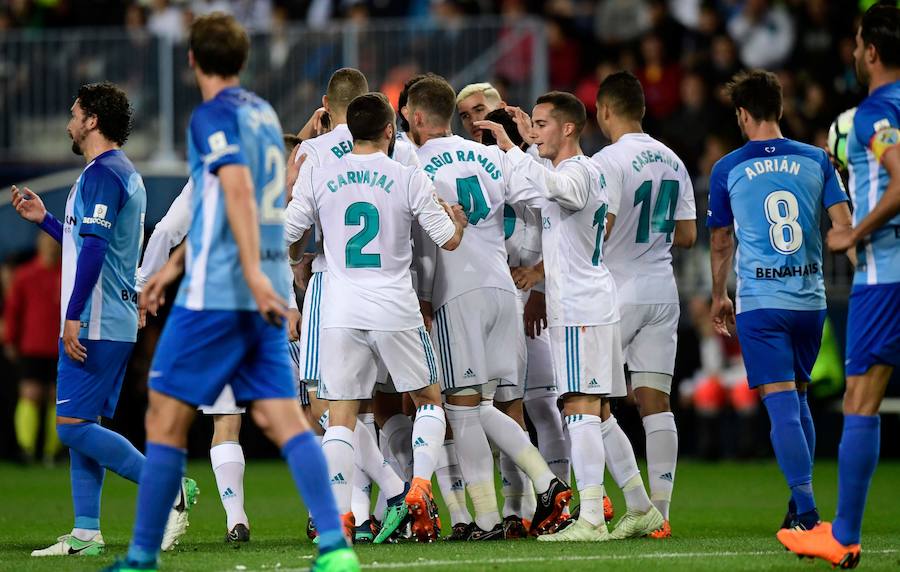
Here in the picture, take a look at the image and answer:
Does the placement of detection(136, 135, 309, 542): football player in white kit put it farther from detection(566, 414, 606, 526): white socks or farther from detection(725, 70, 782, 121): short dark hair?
detection(725, 70, 782, 121): short dark hair

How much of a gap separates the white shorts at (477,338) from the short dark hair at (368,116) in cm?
123

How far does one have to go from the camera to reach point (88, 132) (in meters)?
8.36

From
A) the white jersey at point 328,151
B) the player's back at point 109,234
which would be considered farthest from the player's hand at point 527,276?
the player's back at point 109,234

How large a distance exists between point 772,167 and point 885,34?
152 centimetres

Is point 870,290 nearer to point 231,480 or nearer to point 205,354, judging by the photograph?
point 205,354

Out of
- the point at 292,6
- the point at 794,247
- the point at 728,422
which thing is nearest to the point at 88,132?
the point at 794,247

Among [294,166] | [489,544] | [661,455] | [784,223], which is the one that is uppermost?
[294,166]

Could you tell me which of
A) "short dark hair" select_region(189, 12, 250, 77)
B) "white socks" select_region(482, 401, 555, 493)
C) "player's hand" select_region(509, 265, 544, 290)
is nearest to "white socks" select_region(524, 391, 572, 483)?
"player's hand" select_region(509, 265, 544, 290)

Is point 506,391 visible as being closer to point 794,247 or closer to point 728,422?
point 794,247

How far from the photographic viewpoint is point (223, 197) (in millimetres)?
6133

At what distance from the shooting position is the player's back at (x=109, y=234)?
804 centimetres

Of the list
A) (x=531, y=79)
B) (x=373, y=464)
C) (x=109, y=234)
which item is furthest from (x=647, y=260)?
(x=531, y=79)

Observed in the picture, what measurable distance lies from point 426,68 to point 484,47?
75 cm

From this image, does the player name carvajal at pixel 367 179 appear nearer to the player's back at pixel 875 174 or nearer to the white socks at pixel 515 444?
the white socks at pixel 515 444
